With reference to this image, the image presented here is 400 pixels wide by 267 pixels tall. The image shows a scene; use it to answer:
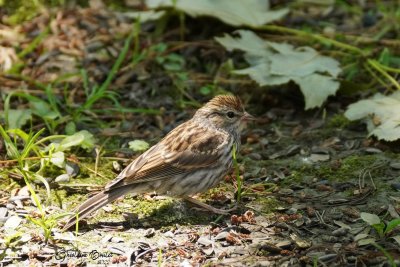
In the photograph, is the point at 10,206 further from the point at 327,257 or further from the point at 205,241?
the point at 327,257

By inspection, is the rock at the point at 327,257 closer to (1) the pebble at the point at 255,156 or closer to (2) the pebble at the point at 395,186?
(2) the pebble at the point at 395,186

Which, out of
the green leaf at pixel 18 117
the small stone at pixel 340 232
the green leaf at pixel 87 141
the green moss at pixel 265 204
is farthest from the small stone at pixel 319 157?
the green leaf at pixel 18 117

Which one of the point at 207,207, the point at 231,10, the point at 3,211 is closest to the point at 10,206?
the point at 3,211

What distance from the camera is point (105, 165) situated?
247 inches

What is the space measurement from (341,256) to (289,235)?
488 mm

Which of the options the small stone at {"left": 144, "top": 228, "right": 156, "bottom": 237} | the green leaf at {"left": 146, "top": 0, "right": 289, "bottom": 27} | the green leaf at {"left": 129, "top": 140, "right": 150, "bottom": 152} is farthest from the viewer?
the green leaf at {"left": 146, "top": 0, "right": 289, "bottom": 27}

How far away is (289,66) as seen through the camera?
23.6ft

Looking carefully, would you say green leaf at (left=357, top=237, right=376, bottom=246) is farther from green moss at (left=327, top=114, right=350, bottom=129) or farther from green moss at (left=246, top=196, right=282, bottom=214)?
green moss at (left=327, top=114, right=350, bottom=129)

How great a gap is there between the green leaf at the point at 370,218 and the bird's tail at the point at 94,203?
5.80 ft

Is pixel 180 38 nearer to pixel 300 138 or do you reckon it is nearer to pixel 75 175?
pixel 300 138

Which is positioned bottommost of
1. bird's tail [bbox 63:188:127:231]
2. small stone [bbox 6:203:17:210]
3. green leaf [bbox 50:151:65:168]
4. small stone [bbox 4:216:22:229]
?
small stone [bbox 6:203:17:210]

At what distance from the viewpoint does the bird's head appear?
6.23 m

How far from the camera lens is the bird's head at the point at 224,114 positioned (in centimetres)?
623

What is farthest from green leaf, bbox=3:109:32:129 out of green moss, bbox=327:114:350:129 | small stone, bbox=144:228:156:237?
green moss, bbox=327:114:350:129
